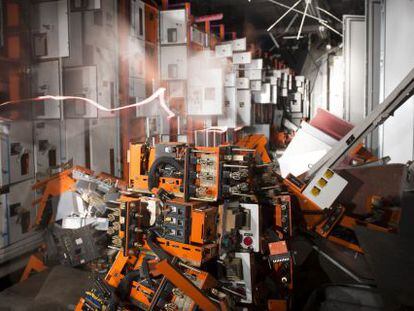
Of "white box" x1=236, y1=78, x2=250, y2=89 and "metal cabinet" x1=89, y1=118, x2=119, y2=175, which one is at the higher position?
"white box" x1=236, y1=78, x2=250, y2=89

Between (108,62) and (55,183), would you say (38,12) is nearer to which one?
(108,62)

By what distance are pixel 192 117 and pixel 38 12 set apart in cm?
459

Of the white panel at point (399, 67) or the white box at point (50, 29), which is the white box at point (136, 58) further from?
the white panel at point (399, 67)

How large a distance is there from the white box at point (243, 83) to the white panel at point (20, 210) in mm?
7877

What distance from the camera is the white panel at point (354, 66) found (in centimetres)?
896

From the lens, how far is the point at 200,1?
1102cm

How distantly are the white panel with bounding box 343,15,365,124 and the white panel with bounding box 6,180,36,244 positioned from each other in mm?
6906

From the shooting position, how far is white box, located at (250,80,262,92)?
13375 mm

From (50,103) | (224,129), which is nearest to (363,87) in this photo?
(224,129)

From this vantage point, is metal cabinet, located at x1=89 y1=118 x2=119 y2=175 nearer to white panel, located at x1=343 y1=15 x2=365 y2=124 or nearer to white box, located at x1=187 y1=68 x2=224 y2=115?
white box, located at x1=187 y1=68 x2=224 y2=115

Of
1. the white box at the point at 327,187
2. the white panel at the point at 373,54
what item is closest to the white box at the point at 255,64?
the white panel at the point at 373,54

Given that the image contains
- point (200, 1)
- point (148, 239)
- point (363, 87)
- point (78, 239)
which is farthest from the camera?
point (200, 1)

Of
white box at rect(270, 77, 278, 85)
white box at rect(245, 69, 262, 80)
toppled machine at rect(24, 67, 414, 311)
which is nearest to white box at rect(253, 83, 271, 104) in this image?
white box at rect(270, 77, 278, 85)

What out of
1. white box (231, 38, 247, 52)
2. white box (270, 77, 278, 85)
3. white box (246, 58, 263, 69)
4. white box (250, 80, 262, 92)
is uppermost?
white box (231, 38, 247, 52)
